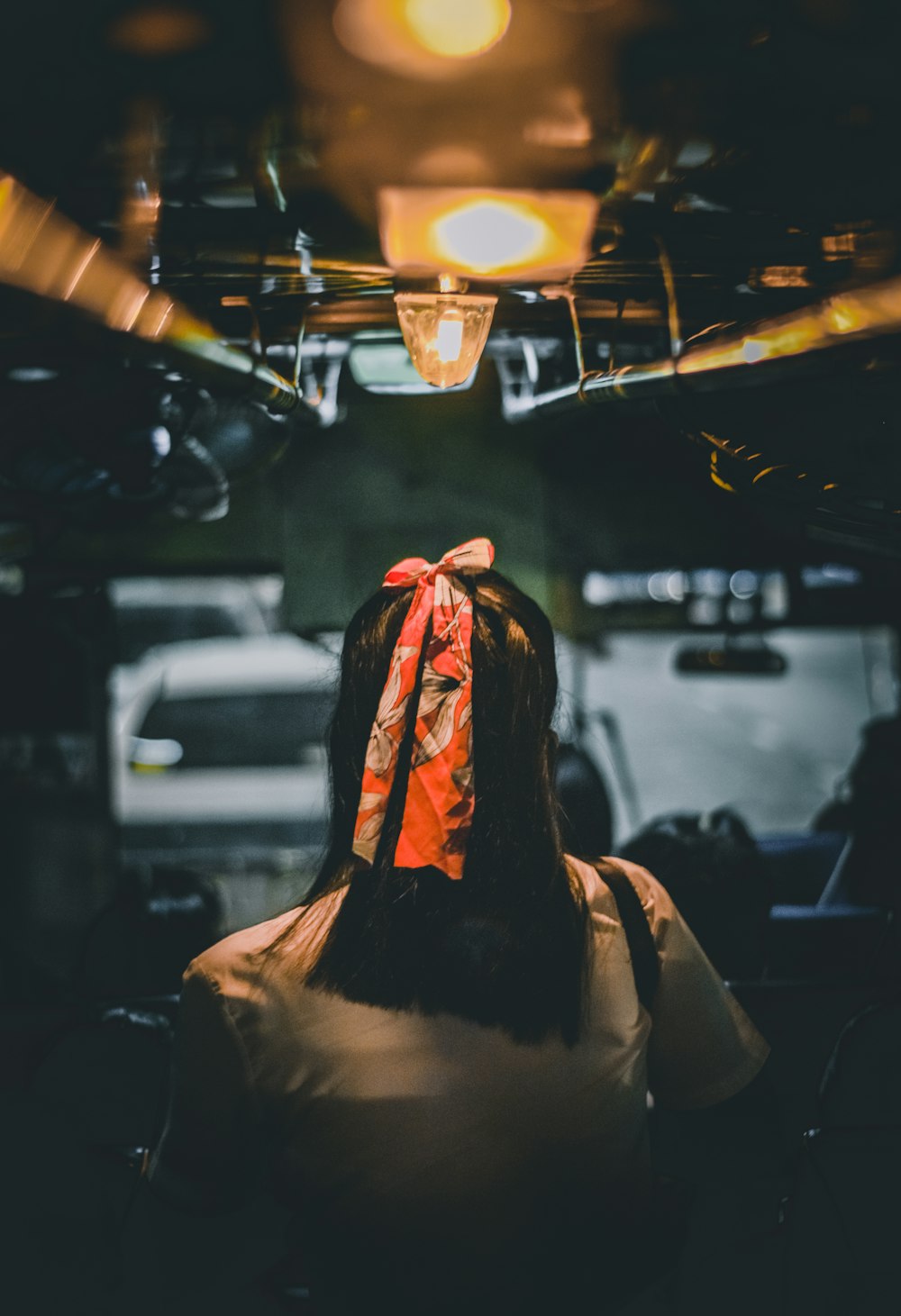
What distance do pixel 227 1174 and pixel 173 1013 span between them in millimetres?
652

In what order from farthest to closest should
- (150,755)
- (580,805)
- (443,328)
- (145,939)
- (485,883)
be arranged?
1. (150,755)
2. (145,939)
3. (580,805)
4. (443,328)
5. (485,883)

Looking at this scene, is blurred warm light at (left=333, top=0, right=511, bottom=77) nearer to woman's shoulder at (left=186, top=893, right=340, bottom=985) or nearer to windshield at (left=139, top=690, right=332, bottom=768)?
woman's shoulder at (left=186, top=893, right=340, bottom=985)

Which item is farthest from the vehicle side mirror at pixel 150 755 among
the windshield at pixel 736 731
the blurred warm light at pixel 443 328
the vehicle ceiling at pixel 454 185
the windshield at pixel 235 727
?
the blurred warm light at pixel 443 328

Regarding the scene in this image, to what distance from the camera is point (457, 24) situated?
942 mm

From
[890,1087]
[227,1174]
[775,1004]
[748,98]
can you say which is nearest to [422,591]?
[748,98]

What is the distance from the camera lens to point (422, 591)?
1352 millimetres

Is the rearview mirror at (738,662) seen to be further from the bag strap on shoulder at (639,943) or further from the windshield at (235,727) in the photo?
the windshield at (235,727)

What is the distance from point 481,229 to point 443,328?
1.03ft

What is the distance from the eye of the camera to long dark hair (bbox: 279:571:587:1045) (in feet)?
4.37

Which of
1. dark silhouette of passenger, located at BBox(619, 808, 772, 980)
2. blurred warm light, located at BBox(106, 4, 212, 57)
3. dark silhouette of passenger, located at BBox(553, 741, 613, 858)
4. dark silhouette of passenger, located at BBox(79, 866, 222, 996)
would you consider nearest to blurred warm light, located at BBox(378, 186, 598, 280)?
blurred warm light, located at BBox(106, 4, 212, 57)

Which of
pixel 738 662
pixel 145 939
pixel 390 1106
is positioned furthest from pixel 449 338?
pixel 738 662

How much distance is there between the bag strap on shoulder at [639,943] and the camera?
1409 millimetres

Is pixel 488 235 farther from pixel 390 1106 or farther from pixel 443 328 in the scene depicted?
pixel 390 1106

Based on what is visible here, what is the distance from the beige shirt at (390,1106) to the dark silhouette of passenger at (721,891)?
75 cm
